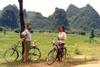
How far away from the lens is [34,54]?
1581 centimetres

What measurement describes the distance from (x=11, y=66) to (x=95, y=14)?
12877cm

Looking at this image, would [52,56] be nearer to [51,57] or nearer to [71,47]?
[51,57]

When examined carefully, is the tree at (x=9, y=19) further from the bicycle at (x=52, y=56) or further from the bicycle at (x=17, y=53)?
the bicycle at (x=52, y=56)

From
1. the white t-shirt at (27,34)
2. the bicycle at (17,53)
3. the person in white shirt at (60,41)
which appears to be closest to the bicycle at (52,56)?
the person in white shirt at (60,41)

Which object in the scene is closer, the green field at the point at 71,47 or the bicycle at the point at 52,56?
the bicycle at the point at 52,56

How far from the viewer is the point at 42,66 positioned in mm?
14445

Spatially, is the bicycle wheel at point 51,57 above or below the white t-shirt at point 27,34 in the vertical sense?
below

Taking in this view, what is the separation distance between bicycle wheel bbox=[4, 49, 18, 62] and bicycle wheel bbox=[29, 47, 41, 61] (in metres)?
0.69

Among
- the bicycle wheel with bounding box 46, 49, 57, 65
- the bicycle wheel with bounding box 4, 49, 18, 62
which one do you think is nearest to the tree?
the bicycle wheel with bounding box 4, 49, 18, 62

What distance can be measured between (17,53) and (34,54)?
0.77 m

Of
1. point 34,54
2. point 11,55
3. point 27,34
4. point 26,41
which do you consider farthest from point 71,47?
point 27,34

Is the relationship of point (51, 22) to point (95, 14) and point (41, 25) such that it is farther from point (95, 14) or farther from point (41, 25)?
point (95, 14)

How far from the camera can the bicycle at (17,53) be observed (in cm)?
1574

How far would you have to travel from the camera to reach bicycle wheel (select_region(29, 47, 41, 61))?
624 inches
